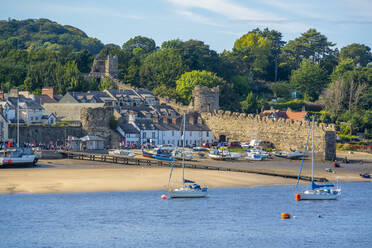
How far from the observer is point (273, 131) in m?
81.9

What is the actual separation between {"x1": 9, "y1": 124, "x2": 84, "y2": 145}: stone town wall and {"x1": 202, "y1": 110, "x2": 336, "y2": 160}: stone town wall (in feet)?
66.3

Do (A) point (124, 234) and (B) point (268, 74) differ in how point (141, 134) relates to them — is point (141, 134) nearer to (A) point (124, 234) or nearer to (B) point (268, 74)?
(A) point (124, 234)

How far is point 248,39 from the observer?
14938 centimetres

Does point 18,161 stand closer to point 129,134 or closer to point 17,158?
point 17,158

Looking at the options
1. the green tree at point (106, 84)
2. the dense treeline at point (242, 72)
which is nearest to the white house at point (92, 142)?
the dense treeline at point (242, 72)

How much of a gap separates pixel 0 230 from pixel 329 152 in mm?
42900

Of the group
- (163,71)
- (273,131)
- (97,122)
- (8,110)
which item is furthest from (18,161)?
(163,71)

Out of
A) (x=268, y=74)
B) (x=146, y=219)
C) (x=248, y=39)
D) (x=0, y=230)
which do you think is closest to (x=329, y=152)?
(x=146, y=219)

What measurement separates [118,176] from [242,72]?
8148 centimetres

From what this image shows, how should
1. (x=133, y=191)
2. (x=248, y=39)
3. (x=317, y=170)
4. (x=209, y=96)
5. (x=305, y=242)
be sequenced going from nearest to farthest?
1. (x=305, y=242)
2. (x=133, y=191)
3. (x=317, y=170)
4. (x=209, y=96)
5. (x=248, y=39)

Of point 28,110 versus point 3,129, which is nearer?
point 3,129

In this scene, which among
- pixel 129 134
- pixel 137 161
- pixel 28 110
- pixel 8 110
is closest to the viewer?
pixel 137 161

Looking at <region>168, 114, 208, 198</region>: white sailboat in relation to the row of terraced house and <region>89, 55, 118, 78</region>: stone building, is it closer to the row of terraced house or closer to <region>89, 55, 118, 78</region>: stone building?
the row of terraced house

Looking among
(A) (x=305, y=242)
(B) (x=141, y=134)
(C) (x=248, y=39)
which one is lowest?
(A) (x=305, y=242)
